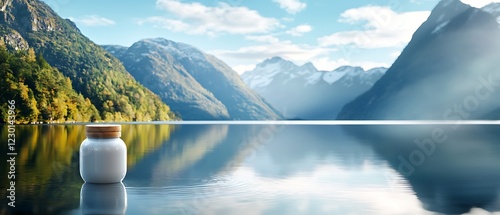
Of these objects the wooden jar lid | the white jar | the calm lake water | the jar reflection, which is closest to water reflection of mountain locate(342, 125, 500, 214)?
the calm lake water

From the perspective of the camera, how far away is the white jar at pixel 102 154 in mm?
15859

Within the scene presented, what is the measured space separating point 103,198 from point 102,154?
229 centimetres

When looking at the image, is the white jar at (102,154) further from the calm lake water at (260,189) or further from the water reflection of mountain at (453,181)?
the water reflection of mountain at (453,181)

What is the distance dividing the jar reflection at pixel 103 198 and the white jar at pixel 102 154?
1.01ft

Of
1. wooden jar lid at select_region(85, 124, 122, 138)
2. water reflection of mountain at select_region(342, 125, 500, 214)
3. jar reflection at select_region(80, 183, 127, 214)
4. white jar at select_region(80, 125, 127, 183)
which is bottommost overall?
water reflection of mountain at select_region(342, 125, 500, 214)

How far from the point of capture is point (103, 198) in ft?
45.4

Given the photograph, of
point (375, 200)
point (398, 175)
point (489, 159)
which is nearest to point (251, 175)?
point (398, 175)

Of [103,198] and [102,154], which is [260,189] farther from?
[103,198]

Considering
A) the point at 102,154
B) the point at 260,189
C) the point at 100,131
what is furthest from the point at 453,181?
the point at 100,131

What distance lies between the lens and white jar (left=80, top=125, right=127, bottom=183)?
15.9m

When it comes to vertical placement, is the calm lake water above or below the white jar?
below

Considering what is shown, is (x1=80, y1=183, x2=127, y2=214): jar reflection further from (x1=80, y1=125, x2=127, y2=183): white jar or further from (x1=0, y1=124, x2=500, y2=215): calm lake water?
(x1=80, y1=125, x2=127, y2=183): white jar

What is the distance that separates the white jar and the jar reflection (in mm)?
306

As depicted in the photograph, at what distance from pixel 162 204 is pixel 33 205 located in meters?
3.07
